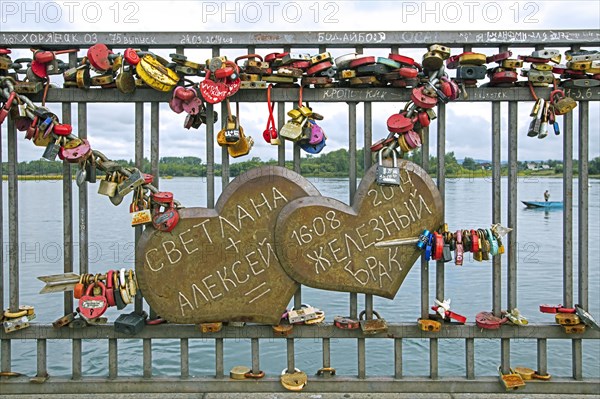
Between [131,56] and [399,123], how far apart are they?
199 centimetres

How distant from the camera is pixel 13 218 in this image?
427 centimetres

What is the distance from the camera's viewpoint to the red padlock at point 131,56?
158 inches

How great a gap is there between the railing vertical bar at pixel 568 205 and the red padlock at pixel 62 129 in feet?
12.1

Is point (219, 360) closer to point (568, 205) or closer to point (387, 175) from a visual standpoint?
point (387, 175)

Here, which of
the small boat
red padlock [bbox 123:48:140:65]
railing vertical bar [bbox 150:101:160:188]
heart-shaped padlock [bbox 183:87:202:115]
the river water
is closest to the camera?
red padlock [bbox 123:48:140:65]

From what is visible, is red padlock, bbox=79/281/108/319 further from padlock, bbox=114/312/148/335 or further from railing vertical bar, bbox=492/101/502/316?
railing vertical bar, bbox=492/101/502/316

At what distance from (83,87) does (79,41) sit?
1.14 ft

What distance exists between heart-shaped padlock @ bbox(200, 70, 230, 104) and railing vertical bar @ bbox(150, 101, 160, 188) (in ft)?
1.44

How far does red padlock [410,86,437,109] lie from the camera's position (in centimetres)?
408

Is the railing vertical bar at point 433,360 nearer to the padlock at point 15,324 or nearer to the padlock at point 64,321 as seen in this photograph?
the padlock at point 64,321

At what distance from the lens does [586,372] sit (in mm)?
6164

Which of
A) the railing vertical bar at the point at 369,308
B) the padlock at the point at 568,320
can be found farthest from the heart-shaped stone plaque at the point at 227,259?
the padlock at the point at 568,320

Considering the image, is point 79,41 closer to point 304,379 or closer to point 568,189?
point 304,379

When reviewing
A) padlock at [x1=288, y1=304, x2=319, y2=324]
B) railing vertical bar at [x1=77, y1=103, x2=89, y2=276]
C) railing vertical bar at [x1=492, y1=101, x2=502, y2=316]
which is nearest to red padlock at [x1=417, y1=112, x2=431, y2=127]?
railing vertical bar at [x1=492, y1=101, x2=502, y2=316]
